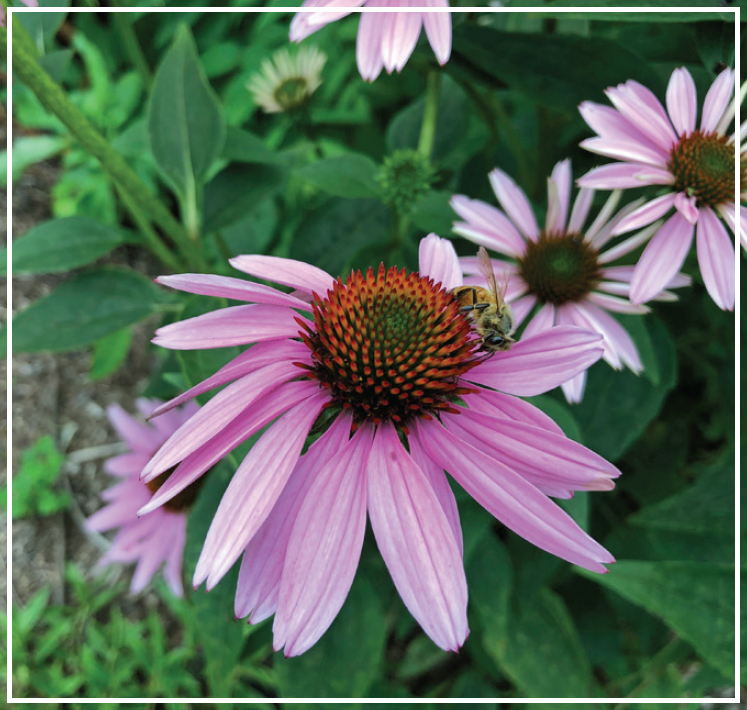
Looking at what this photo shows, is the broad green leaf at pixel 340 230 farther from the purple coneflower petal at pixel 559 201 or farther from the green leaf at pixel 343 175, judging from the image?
the purple coneflower petal at pixel 559 201

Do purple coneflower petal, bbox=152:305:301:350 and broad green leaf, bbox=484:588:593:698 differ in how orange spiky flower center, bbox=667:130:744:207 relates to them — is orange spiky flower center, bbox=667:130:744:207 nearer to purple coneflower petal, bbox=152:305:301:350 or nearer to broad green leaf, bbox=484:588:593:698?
purple coneflower petal, bbox=152:305:301:350

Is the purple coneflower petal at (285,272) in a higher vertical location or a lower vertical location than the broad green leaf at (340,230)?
lower

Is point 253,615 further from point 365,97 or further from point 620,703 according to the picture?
point 365,97

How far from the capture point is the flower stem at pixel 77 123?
50 centimetres

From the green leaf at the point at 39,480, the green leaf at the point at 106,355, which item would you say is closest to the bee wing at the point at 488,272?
the green leaf at the point at 106,355

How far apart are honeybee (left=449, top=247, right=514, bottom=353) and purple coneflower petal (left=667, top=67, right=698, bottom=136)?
0.66 feet

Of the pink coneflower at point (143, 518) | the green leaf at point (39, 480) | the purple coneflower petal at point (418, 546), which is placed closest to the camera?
the purple coneflower petal at point (418, 546)

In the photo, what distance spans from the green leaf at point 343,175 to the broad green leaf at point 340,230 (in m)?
0.08

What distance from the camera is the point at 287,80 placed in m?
0.80

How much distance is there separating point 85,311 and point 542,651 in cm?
73

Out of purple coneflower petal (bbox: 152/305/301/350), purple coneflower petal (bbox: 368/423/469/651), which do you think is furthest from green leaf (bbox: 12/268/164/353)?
purple coneflower petal (bbox: 368/423/469/651)

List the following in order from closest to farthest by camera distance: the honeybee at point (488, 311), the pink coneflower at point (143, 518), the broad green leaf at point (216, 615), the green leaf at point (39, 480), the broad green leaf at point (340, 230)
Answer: the honeybee at point (488, 311) → the broad green leaf at point (216, 615) → the broad green leaf at point (340, 230) → the pink coneflower at point (143, 518) → the green leaf at point (39, 480)

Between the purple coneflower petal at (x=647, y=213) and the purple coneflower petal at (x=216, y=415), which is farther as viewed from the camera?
the purple coneflower petal at (x=647, y=213)

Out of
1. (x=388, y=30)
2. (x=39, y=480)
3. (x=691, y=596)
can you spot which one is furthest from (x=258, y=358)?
(x=39, y=480)
